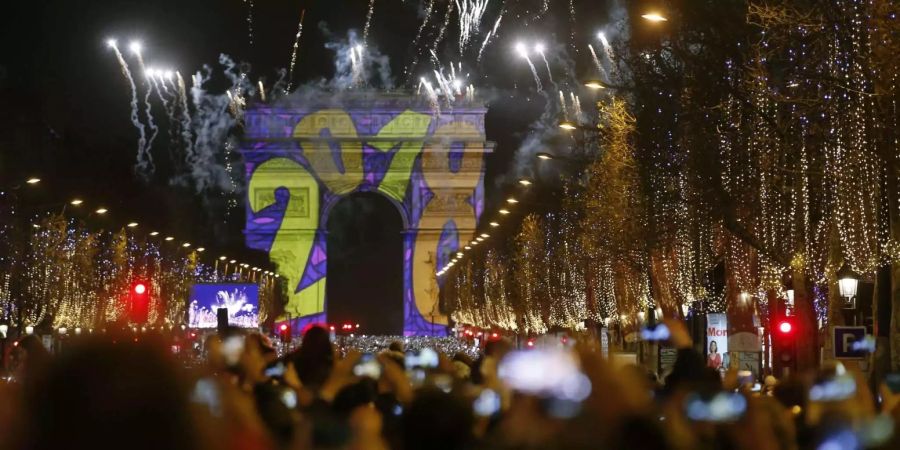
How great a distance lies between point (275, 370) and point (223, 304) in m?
42.8

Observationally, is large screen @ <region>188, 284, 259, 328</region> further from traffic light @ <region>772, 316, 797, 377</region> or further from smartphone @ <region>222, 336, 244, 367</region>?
smartphone @ <region>222, 336, 244, 367</region>

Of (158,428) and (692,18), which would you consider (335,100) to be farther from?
(158,428)

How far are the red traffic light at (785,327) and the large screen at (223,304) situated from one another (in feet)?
100

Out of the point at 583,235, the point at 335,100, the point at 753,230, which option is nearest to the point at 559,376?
the point at 753,230

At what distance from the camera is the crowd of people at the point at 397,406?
3471mm

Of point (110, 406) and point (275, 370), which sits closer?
point (110, 406)

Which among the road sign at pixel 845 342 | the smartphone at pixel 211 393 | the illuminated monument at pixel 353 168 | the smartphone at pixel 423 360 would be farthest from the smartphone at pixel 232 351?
the illuminated monument at pixel 353 168

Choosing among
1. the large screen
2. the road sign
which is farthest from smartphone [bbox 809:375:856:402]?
the large screen

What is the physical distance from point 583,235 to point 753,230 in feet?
62.4

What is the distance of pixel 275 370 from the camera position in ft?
40.7

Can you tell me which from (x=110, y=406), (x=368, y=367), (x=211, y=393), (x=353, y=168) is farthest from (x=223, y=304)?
(x=353, y=168)

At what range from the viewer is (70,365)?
11.6 ft

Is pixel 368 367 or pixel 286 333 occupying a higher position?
pixel 286 333

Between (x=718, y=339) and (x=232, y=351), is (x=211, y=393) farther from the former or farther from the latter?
(x=718, y=339)
